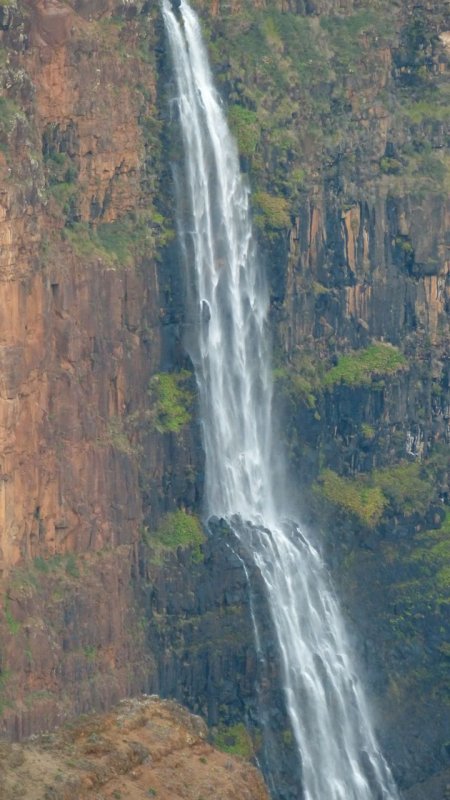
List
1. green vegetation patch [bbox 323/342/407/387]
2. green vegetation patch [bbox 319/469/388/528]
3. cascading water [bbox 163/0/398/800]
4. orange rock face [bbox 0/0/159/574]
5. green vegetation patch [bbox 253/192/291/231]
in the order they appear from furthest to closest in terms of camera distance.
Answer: green vegetation patch [bbox 323/342/407/387]
green vegetation patch [bbox 319/469/388/528]
green vegetation patch [bbox 253/192/291/231]
cascading water [bbox 163/0/398/800]
orange rock face [bbox 0/0/159/574]

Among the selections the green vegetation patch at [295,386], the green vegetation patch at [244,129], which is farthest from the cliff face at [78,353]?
the green vegetation patch at [295,386]

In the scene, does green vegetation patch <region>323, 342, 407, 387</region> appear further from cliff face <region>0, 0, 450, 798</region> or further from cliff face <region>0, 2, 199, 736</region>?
cliff face <region>0, 2, 199, 736</region>

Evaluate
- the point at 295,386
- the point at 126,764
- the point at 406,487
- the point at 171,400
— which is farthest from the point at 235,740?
the point at 126,764

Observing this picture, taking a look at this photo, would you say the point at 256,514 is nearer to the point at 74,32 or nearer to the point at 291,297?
the point at 291,297

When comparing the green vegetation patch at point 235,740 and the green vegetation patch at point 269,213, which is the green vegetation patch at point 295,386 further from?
the green vegetation patch at point 235,740

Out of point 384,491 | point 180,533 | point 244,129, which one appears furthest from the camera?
point 384,491

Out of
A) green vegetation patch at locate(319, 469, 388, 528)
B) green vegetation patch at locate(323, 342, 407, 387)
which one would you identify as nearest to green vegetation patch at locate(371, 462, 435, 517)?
green vegetation patch at locate(319, 469, 388, 528)

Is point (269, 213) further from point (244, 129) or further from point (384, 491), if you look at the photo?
point (384, 491)
